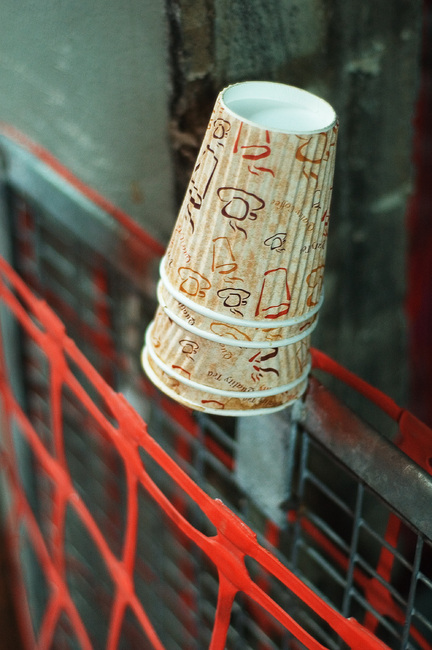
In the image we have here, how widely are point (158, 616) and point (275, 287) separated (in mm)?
→ 1215

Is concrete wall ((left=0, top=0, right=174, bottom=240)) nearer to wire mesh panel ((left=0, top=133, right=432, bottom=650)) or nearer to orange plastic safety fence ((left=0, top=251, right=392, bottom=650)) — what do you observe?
wire mesh panel ((left=0, top=133, right=432, bottom=650))

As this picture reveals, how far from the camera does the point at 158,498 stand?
83 centimetres

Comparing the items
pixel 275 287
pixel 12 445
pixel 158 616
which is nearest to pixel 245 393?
pixel 275 287

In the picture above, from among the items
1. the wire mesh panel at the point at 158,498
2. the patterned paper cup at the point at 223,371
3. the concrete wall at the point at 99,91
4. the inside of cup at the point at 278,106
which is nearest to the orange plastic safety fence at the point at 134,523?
the wire mesh panel at the point at 158,498

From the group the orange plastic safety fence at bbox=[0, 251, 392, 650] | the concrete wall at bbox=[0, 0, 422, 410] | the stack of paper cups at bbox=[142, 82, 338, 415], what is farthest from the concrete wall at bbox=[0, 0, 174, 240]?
the stack of paper cups at bbox=[142, 82, 338, 415]

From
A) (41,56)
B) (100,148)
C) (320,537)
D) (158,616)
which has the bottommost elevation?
(158,616)

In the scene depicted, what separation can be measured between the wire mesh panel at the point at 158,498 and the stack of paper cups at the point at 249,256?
130 mm

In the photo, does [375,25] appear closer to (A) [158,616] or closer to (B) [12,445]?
(B) [12,445]

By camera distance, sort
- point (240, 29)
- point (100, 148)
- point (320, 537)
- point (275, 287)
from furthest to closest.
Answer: point (100, 148), point (320, 537), point (240, 29), point (275, 287)

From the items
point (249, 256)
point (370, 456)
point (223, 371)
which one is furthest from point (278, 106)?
point (370, 456)

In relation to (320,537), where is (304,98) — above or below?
above

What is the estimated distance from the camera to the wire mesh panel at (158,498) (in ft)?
2.59

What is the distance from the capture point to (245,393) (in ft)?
2.42

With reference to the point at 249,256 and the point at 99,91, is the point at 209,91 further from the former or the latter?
the point at 249,256
